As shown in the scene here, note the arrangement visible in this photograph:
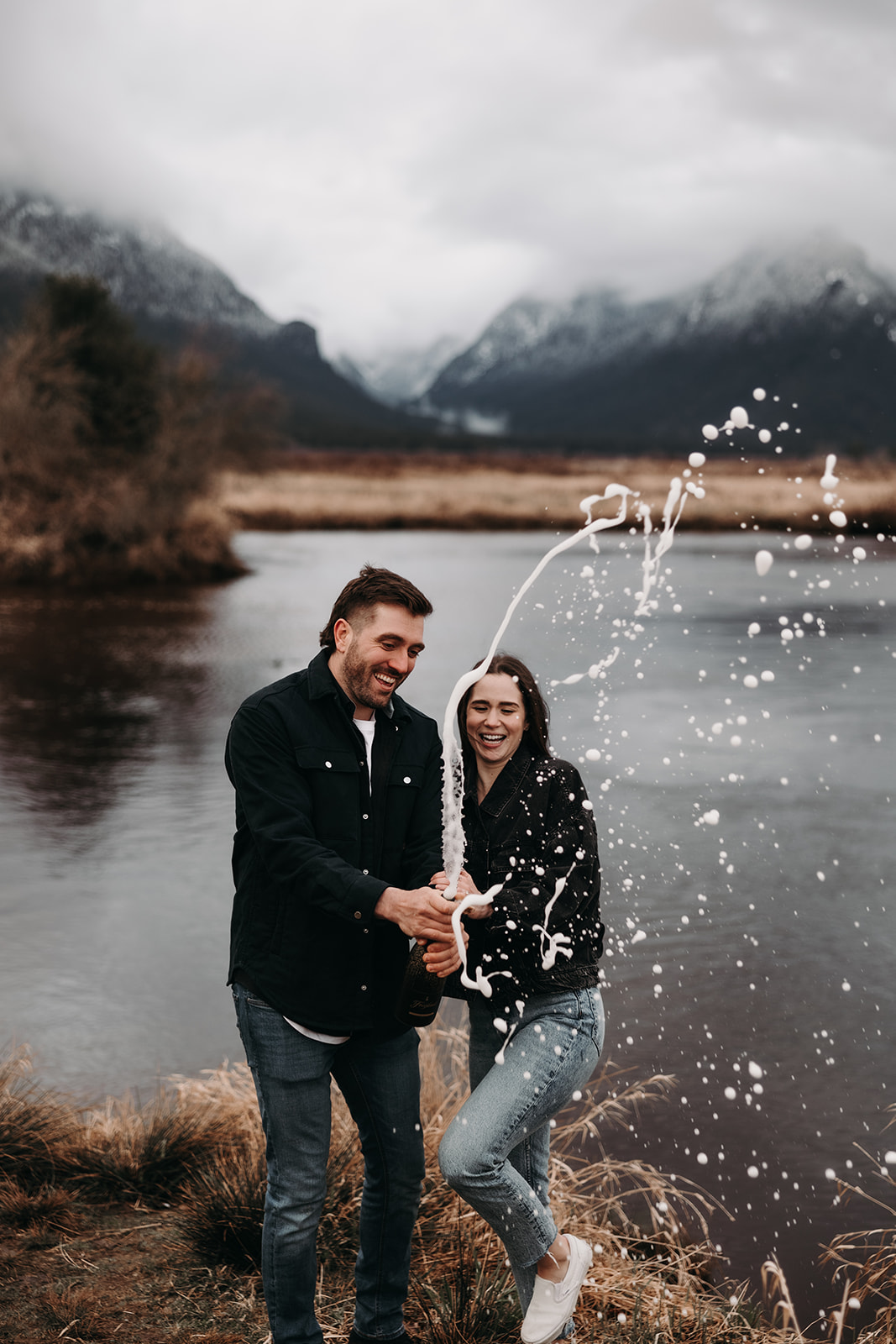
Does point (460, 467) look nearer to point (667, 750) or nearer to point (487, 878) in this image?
point (667, 750)

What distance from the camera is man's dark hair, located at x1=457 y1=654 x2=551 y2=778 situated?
10.4ft

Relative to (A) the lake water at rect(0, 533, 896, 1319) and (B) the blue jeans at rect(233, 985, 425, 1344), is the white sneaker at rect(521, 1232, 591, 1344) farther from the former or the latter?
(A) the lake water at rect(0, 533, 896, 1319)

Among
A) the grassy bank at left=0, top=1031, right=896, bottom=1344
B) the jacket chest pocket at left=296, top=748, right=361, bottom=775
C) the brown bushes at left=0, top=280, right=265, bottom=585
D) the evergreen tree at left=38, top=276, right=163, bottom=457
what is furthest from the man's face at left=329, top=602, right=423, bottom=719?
the evergreen tree at left=38, top=276, right=163, bottom=457

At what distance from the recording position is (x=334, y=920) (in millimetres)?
2805

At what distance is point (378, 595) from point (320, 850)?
65 cm

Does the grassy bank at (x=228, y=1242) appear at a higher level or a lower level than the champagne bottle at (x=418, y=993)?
lower

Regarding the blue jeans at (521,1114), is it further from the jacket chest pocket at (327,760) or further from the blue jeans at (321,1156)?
the jacket chest pocket at (327,760)

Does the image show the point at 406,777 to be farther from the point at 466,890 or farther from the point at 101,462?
the point at 101,462

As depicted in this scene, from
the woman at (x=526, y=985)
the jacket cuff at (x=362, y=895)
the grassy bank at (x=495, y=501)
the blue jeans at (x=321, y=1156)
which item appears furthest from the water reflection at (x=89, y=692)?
the grassy bank at (x=495, y=501)

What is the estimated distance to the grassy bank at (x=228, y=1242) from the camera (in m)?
3.32

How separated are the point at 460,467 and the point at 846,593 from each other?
192ft

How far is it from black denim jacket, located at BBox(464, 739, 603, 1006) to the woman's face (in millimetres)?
59

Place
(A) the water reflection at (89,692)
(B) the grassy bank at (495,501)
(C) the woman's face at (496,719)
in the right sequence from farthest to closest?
(B) the grassy bank at (495,501) < (A) the water reflection at (89,692) < (C) the woman's face at (496,719)

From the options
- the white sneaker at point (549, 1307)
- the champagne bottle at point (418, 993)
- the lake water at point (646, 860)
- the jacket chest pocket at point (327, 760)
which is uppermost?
the jacket chest pocket at point (327, 760)
